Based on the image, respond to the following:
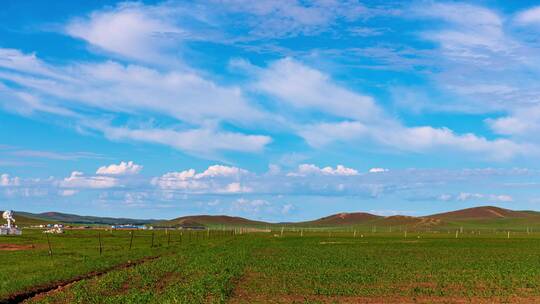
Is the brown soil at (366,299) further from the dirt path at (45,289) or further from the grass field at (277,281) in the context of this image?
the dirt path at (45,289)

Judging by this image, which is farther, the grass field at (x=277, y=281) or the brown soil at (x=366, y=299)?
the grass field at (x=277, y=281)

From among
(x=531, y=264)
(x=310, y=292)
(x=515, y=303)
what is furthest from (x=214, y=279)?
(x=531, y=264)

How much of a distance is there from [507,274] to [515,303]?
13372mm

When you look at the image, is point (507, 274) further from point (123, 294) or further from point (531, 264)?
point (123, 294)

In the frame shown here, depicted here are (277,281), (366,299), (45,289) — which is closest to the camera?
(366,299)

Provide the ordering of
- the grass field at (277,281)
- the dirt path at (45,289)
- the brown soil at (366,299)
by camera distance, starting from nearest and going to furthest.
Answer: the brown soil at (366,299) → the dirt path at (45,289) → the grass field at (277,281)

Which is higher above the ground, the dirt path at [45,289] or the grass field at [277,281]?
the grass field at [277,281]

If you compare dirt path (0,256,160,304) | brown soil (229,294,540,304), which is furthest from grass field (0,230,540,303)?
dirt path (0,256,160,304)

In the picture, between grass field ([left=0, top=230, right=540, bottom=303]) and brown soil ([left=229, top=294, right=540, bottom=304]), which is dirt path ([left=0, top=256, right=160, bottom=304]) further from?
brown soil ([left=229, top=294, right=540, bottom=304])

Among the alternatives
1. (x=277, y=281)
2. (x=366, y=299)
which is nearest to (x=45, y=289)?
(x=277, y=281)

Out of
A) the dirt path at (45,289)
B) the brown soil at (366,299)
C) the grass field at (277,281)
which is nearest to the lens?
the brown soil at (366,299)

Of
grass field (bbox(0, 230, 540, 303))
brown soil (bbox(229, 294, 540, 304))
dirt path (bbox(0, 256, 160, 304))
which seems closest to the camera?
brown soil (bbox(229, 294, 540, 304))

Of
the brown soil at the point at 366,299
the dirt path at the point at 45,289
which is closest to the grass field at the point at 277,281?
the brown soil at the point at 366,299

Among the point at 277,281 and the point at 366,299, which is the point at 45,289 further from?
the point at 366,299
